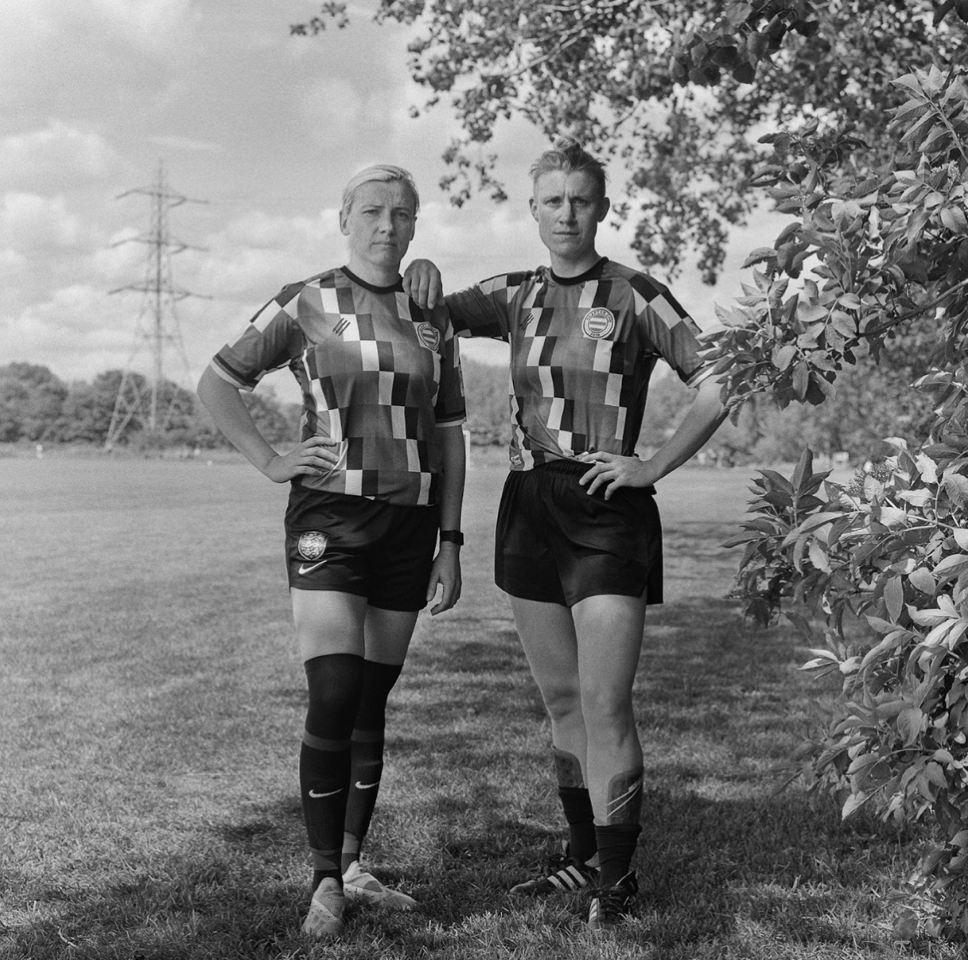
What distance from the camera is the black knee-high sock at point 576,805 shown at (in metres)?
4.14

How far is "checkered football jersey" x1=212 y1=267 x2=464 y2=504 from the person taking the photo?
3727 mm

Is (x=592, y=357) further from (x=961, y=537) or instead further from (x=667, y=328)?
(x=961, y=537)

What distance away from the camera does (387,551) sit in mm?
3789

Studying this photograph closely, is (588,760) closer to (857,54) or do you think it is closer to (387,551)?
(387,551)

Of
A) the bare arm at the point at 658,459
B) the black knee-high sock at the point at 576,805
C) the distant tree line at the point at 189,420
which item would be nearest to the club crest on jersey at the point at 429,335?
the bare arm at the point at 658,459

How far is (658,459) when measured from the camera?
385 centimetres

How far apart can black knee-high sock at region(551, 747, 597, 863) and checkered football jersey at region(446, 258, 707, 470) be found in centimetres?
106

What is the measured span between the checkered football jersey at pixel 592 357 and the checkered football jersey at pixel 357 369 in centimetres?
32

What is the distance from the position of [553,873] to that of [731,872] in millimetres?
682

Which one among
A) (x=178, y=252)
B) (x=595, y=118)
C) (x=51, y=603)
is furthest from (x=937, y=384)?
(x=178, y=252)

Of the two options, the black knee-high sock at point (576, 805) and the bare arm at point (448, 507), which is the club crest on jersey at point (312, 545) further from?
the black knee-high sock at point (576, 805)

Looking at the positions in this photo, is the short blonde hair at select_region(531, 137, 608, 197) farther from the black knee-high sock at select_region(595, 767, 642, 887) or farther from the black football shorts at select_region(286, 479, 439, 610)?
the black knee-high sock at select_region(595, 767, 642, 887)

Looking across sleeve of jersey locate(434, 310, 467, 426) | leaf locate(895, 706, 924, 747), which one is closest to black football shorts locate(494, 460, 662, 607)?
sleeve of jersey locate(434, 310, 467, 426)

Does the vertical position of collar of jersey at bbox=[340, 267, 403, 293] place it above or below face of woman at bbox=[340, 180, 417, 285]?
below
